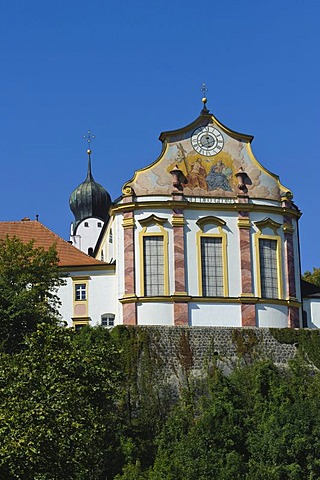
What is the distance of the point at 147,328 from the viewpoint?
60781mm

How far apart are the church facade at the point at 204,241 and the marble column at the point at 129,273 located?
6 cm

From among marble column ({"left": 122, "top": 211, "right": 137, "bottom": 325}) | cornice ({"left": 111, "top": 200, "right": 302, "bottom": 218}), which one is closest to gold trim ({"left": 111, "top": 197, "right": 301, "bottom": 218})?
cornice ({"left": 111, "top": 200, "right": 302, "bottom": 218})

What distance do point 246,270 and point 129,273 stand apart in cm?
687

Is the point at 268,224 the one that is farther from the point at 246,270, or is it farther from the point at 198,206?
the point at 198,206

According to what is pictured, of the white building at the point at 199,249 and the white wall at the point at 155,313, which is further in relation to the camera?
the white building at the point at 199,249

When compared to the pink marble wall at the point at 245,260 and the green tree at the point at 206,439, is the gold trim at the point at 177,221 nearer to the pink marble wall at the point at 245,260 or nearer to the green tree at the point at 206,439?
the pink marble wall at the point at 245,260

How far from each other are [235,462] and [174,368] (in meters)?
8.89

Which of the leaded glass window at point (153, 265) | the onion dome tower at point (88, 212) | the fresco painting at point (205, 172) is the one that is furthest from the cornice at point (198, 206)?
the onion dome tower at point (88, 212)

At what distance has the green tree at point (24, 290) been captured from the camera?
2191 inches

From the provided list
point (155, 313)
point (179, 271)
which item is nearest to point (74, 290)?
point (155, 313)

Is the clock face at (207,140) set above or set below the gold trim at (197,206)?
above

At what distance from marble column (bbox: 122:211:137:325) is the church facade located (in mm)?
57

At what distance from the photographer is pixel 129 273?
65938mm

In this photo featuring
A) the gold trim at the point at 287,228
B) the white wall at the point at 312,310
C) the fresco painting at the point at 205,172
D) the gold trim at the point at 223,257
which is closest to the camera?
the gold trim at the point at 223,257
